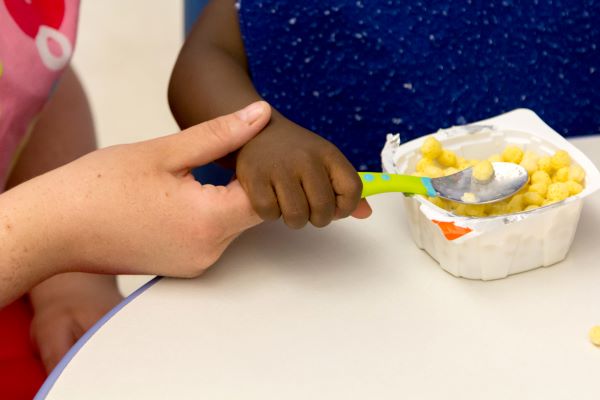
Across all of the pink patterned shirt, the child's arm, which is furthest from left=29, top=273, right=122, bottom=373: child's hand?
the child's arm

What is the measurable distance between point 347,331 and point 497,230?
12 cm

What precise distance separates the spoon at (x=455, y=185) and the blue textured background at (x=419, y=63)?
33 cm

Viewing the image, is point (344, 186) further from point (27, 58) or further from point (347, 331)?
point (27, 58)

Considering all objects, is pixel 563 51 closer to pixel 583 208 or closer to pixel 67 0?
pixel 583 208

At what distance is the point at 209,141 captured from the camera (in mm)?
593

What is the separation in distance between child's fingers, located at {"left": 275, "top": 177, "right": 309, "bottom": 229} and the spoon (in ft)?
0.16

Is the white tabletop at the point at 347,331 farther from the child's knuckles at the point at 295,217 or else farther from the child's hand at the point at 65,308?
the child's hand at the point at 65,308

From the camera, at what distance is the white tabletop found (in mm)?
500

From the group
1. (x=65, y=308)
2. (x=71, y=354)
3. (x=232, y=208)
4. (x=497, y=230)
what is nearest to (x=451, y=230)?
(x=497, y=230)

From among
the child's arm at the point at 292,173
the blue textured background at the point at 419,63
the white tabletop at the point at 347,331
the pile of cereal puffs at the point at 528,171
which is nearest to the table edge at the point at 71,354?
the white tabletop at the point at 347,331

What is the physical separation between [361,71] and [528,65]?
0.19 meters

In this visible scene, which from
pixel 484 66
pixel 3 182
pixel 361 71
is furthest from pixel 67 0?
pixel 484 66

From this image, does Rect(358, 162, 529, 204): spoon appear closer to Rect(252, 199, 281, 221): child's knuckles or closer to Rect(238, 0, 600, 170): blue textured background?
Rect(252, 199, 281, 221): child's knuckles

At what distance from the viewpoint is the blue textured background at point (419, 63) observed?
2.94 ft
